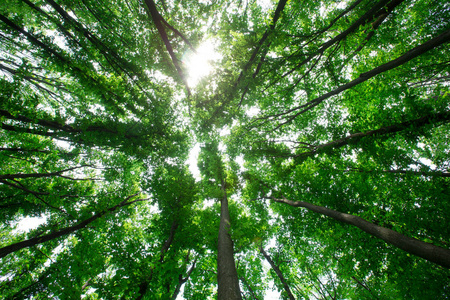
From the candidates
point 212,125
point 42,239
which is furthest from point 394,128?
point 42,239

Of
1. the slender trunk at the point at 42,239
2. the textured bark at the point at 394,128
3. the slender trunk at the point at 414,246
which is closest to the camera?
the slender trunk at the point at 414,246

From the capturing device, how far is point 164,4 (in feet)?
16.7

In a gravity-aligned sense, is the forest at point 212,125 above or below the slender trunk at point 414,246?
above

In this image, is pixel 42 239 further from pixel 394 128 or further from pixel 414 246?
pixel 394 128

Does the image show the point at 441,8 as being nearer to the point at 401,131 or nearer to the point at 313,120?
the point at 401,131

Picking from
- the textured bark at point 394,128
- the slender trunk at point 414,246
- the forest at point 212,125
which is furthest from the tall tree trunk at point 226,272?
the textured bark at point 394,128

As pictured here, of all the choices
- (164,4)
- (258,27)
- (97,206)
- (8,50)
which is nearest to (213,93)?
(258,27)

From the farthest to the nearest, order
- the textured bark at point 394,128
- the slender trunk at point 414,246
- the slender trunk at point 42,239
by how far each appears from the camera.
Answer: the textured bark at point 394,128, the slender trunk at point 42,239, the slender trunk at point 414,246

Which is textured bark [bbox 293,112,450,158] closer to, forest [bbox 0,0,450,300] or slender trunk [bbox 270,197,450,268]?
forest [bbox 0,0,450,300]

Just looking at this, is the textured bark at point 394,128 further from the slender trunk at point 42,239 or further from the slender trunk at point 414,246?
the slender trunk at point 42,239

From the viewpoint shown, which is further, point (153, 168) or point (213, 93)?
point (153, 168)

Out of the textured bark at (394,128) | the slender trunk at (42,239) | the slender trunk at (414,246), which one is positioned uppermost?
the textured bark at (394,128)

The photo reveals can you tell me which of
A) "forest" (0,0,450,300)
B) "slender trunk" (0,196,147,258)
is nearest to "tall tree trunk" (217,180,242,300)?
"forest" (0,0,450,300)

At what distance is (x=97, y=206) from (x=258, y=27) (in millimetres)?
7481
